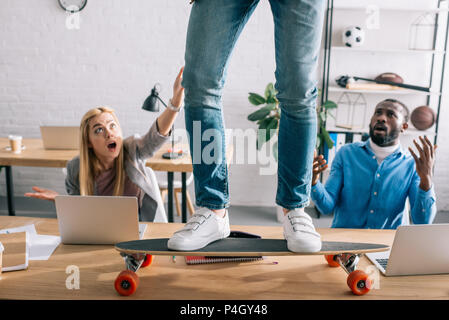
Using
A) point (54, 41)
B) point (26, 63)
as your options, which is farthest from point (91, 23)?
point (26, 63)

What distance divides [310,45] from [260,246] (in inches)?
25.3

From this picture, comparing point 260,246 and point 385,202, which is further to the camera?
point 385,202

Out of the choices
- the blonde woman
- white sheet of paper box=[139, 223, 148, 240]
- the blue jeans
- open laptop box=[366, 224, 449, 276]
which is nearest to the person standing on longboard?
the blue jeans

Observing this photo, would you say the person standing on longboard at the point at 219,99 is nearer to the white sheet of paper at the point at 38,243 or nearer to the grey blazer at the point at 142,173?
the white sheet of paper at the point at 38,243

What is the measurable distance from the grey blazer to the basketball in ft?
9.62

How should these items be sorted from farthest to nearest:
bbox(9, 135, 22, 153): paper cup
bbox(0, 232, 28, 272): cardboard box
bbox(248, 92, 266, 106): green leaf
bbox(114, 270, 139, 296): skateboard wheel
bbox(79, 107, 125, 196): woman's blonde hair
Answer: bbox(248, 92, 266, 106): green leaf, bbox(9, 135, 22, 153): paper cup, bbox(79, 107, 125, 196): woman's blonde hair, bbox(0, 232, 28, 272): cardboard box, bbox(114, 270, 139, 296): skateboard wheel

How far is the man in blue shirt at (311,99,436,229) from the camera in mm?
2242

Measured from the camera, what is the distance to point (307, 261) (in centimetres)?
153

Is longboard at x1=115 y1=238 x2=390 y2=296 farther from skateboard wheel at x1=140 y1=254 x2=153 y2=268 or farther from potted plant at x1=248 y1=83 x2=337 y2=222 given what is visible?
potted plant at x1=248 y1=83 x2=337 y2=222

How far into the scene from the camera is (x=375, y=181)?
7.42 feet

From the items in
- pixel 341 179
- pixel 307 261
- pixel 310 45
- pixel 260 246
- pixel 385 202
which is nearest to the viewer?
pixel 310 45

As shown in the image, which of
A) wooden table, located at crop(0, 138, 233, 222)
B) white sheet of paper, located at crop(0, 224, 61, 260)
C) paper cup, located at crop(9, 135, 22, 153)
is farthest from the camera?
paper cup, located at crop(9, 135, 22, 153)

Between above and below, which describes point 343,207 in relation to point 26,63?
below

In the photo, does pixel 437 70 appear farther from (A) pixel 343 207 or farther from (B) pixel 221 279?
(B) pixel 221 279
